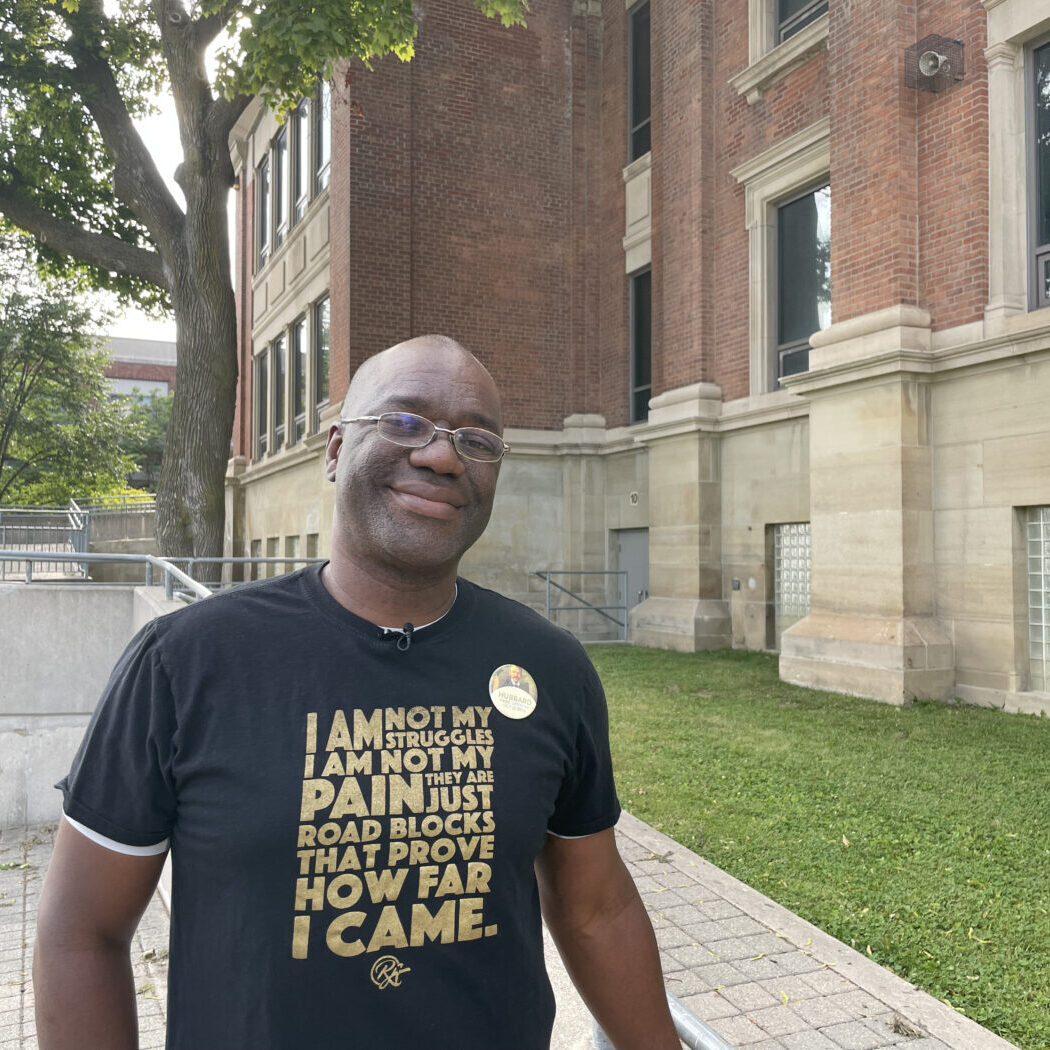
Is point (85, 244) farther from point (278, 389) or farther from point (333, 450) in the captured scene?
point (333, 450)

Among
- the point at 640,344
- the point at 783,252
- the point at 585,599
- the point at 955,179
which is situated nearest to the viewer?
the point at 955,179

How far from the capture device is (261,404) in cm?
2475

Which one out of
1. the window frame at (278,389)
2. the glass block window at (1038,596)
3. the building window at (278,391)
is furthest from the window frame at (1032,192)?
the building window at (278,391)

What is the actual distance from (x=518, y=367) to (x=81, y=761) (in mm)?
16395

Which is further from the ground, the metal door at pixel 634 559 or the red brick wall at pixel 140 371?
the red brick wall at pixel 140 371

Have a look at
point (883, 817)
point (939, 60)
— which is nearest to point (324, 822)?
point (883, 817)

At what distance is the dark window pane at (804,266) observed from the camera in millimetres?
12711

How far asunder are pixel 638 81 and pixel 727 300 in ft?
18.5

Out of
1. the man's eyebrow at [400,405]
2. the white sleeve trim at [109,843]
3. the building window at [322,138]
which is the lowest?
the white sleeve trim at [109,843]

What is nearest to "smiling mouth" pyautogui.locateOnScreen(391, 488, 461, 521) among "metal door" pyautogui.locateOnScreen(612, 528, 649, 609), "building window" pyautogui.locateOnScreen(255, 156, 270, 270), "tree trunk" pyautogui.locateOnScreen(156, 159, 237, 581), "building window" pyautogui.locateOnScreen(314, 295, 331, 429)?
"tree trunk" pyautogui.locateOnScreen(156, 159, 237, 581)

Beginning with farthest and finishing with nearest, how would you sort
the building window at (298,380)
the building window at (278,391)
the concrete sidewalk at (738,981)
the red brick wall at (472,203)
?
the building window at (278,391), the building window at (298,380), the red brick wall at (472,203), the concrete sidewalk at (738,981)

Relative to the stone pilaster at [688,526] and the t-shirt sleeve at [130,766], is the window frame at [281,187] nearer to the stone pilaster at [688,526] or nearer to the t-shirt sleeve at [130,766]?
the stone pilaster at [688,526]

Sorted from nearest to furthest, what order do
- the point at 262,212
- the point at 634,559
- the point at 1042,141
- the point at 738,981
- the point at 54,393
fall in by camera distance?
1. the point at 738,981
2. the point at 1042,141
3. the point at 634,559
4. the point at 262,212
5. the point at 54,393

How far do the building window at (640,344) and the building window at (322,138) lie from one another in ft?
21.3
